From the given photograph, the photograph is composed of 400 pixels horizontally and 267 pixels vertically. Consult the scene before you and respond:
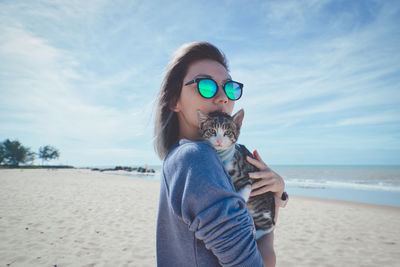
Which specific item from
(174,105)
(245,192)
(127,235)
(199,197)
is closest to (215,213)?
(199,197)

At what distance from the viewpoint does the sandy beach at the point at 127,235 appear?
15.1 feet

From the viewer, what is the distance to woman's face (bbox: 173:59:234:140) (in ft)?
4.55

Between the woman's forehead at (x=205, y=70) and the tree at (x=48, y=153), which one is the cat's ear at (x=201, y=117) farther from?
the tree at (x=48, y=153)

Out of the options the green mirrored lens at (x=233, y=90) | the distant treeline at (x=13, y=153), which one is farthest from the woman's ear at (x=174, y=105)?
the distant treeline at (x=13, y=153)

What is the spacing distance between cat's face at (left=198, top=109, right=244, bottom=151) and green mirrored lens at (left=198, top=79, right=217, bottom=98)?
0.41 ft

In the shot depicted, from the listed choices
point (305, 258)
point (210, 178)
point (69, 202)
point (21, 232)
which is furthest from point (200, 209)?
point (69, 202)

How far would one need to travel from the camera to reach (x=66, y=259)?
4344 millimetres

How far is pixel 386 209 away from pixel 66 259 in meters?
Answer: 13.1

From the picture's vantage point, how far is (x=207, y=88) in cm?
136

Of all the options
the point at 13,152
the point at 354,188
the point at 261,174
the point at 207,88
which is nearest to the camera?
the point at 207,88

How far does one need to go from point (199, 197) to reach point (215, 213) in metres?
0.08

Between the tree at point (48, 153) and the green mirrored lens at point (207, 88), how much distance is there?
8238cm

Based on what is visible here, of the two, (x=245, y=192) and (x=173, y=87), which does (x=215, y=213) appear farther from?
(x=173, y=87)

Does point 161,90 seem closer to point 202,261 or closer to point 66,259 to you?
point 202,261
